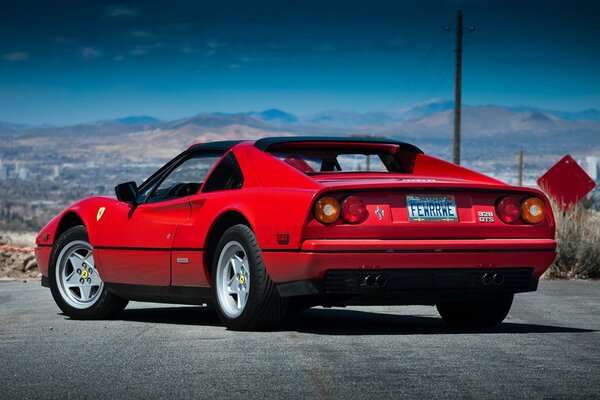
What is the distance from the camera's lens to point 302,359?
6.71 metres

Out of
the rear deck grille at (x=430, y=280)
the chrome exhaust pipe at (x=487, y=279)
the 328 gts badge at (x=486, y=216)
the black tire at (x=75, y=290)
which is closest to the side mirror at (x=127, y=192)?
the black tire at (x=75, y=290)

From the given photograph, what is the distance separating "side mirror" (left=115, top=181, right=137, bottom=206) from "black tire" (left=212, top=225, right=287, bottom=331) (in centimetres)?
143

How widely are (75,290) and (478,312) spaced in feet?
11.5

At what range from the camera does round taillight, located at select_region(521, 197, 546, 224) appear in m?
8.27

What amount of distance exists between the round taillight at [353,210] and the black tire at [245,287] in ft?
2.20

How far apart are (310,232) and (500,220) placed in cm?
144

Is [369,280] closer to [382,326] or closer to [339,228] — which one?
[339,228]

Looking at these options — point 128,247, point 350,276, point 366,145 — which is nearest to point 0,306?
point 128,247

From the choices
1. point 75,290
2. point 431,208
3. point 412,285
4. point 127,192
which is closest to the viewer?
point 412,285

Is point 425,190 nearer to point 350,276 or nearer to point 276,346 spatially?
point 350,276

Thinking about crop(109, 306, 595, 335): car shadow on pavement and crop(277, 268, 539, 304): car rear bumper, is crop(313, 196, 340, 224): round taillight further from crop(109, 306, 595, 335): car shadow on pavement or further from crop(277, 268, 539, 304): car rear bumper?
crop(109, 306, 595, 335): car shadow on pavement

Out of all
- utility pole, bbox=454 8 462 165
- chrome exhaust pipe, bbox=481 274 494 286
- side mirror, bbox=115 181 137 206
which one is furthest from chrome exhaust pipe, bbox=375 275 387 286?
utility pole, bbox=454 8 462 165

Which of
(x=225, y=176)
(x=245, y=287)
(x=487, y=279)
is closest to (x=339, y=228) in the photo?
(x=245, y=287)

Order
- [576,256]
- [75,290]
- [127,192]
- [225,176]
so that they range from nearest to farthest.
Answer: [225,176] → [127,192] → [75,290] → [576,256]
